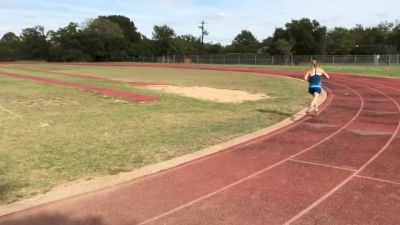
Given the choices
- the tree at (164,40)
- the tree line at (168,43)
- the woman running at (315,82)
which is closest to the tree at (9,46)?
the tree line at (168,43)

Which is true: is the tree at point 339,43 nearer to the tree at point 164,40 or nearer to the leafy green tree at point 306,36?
the leafy green tree at point 306,36

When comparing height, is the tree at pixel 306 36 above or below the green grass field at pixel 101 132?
above

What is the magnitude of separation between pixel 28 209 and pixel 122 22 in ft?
491

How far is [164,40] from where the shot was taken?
4547 inches

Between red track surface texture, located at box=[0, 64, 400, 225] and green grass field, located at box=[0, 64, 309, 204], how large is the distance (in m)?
0.84

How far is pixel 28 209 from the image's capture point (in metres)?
6.08

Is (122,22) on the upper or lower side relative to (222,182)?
upper

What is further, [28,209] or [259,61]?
[259,61]

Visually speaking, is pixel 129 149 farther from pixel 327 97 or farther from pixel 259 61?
pixel 259 61

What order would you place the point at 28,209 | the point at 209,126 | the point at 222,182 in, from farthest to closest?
the point at 209,126 < the point at 222,182 < the point at 28,209

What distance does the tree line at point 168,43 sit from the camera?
9600cm

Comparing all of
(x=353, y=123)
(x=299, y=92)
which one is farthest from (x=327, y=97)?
(x=353, y=123)

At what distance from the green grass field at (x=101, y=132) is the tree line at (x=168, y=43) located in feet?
249

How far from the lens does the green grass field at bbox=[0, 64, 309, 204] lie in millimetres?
7854
